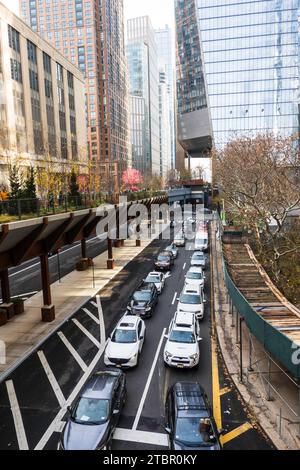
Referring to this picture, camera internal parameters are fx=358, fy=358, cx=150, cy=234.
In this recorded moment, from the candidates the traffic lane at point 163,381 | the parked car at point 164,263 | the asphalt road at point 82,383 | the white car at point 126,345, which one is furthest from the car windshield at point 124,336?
the parked car at point 164,263

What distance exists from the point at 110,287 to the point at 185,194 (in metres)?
62.5

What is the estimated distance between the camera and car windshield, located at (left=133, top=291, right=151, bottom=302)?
23461 millimetres

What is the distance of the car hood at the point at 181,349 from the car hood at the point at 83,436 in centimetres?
559

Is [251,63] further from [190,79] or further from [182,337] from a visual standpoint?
[182,337]

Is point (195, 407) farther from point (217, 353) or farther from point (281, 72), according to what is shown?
point (281, 72)

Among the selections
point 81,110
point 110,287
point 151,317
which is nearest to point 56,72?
point 81,110

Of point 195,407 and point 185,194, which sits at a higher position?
point 185,194

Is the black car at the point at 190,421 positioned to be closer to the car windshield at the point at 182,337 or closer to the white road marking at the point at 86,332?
the car windshield at the point at 182,337

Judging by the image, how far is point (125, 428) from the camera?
1217 cm

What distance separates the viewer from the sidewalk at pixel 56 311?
1844 cm

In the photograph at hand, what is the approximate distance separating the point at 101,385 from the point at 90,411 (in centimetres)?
136

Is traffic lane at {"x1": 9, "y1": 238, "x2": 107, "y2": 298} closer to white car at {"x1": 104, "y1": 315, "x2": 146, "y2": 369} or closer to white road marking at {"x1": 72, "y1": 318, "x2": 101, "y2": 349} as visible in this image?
white road marking at {"x1": 72, "y1": 318, "x2": 101, "y2": 349}

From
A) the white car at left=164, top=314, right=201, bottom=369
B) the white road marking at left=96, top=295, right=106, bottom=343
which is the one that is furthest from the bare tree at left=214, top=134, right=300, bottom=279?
the white road marking at left=96, top=295, right=106, bottom=343

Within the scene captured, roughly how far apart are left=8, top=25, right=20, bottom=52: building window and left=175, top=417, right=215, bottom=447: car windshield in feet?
181
